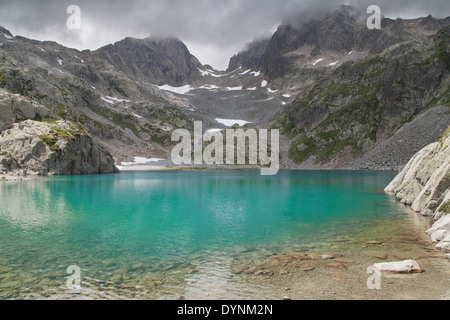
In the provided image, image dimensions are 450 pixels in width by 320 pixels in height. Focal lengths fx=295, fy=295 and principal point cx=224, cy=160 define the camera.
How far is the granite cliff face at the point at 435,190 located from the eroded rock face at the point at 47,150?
370ft

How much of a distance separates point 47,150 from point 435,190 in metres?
118

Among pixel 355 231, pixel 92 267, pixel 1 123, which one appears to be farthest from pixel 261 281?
pixel 1 123

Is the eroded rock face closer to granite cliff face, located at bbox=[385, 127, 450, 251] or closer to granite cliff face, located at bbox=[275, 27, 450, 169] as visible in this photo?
granite cliff face, located at bbox=[385, 127, 450, 251]

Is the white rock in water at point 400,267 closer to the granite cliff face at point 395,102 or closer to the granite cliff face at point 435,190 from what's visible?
the granite cliff face at point 435,190

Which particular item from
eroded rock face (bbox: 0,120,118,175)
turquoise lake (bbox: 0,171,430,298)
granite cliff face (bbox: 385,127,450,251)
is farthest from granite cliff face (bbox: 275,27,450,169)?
eroded rock face (bbox: 0,120,118,175)

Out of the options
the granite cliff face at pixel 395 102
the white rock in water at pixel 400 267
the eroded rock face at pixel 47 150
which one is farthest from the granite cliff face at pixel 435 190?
the granite cliff face at pixel 395 102

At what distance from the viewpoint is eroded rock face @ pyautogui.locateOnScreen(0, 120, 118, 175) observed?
339ft

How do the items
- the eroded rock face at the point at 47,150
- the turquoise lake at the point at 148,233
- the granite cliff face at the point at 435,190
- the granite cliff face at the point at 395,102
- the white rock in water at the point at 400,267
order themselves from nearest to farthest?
1. the white rock in water at the point at 400,267
2. the turquoise lake at the point at 148,233
3. the granite cliff face at the point at 435,190
4. the eroded rock face at the point at 47,150
5. the granite cliff face at the point at 395,102

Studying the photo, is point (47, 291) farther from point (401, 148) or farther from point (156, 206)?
point (401, 148)

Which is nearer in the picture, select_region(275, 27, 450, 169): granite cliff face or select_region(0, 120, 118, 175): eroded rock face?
select_region(0, 120, 118, 175): eroded rock face

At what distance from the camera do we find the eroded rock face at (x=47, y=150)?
10325 centimetres

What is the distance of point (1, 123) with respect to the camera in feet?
373

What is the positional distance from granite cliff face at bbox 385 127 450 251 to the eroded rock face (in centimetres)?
11272

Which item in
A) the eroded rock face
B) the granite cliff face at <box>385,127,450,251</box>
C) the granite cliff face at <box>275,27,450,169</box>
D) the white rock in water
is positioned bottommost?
the white rock in water
